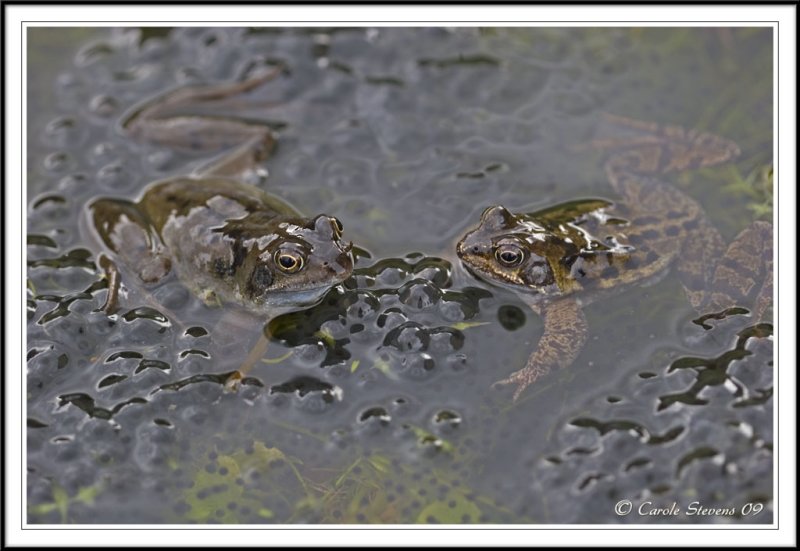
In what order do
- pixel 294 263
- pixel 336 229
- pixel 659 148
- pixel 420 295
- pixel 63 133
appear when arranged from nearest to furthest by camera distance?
pixel 294 263
pixel 336 229
pixel 420 295
pixel 659 148
pixel 63 133

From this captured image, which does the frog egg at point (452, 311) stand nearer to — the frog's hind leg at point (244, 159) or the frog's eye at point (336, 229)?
the frog's eye at point (336, 229)

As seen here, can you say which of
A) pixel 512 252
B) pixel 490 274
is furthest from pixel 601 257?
pixel 490 274

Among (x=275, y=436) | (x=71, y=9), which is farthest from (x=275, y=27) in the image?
(x=275, y=436)

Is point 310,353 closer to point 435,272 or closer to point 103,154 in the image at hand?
point 435,272

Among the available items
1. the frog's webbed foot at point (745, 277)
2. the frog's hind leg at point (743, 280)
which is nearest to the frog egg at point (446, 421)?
the frog's hind leg at point (743, 280)

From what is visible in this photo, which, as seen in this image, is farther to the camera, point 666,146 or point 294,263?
point 666,146

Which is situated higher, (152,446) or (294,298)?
(294,298)
